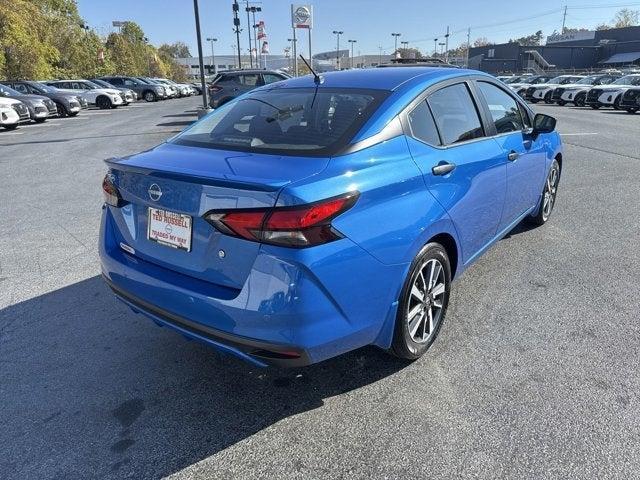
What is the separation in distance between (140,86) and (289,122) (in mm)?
37611

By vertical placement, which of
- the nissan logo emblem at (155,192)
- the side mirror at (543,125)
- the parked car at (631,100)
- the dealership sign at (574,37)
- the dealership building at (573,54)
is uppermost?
the dealership sign at (574,37)

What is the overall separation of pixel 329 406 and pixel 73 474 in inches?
49.6

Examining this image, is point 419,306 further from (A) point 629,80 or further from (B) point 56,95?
(A) point 629,80

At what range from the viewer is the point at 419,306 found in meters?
2.97

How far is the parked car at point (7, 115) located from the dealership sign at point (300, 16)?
1768 centimetres

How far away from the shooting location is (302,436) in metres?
2.47

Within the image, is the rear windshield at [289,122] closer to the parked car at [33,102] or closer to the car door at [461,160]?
the car door at [461,160]

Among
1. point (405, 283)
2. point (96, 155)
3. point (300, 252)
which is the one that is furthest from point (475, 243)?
point (96, 155)

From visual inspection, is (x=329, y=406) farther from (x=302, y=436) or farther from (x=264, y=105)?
(x=264, y=105)

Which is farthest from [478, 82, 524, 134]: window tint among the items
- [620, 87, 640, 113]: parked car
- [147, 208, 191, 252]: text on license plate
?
[620, 87, 640, 113]: parked car

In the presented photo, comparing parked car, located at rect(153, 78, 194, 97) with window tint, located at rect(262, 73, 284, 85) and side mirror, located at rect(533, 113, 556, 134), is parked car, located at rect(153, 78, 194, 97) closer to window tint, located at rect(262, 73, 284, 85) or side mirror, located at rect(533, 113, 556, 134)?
window tint, located at rect(262, 73, 284, 85)

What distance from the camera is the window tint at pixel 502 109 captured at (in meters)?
3.91

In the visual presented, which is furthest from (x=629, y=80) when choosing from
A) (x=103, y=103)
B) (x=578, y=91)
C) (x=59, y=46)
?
(x=59, y=46)

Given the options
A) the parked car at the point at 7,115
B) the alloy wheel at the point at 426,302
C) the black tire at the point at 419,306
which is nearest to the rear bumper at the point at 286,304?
the black tire at the point at 419,306
